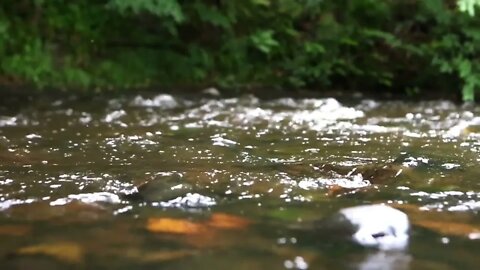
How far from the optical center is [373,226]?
7.50 ft

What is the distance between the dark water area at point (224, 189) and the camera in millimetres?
2102

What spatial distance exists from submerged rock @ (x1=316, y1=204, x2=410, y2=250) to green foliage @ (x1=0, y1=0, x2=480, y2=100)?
15.7ft

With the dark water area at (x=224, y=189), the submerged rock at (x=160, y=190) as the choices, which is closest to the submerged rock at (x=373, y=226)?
the dark water area at (x=224, y=189)

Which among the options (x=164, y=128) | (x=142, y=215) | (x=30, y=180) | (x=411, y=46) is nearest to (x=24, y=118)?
(x=164, y=128)

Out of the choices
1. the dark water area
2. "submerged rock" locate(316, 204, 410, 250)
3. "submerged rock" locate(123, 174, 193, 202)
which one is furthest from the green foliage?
"submerged rock" locate(316, 204, 410, 250)

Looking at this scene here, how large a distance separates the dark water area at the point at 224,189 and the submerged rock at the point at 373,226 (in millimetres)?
44

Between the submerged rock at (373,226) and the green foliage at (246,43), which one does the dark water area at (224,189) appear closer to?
the submerged rock at (373,226)

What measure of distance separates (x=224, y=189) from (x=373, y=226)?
75 cm

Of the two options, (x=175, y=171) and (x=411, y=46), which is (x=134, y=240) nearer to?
(x=175, y=171)

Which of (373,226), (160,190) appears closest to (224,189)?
(160,190)

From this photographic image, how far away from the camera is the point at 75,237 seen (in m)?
2.21

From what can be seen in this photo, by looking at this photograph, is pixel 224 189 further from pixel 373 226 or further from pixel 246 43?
pixel 246 43

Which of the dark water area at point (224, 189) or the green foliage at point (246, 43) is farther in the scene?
the green foliage at point (246, 43)

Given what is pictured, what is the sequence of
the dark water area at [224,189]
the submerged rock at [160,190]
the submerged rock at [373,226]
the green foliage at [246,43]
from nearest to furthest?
the dark water area at [224,189]
the submerged rock at [373,226]
the submerged rock at [160,190]
the green foliage at [246,43]
